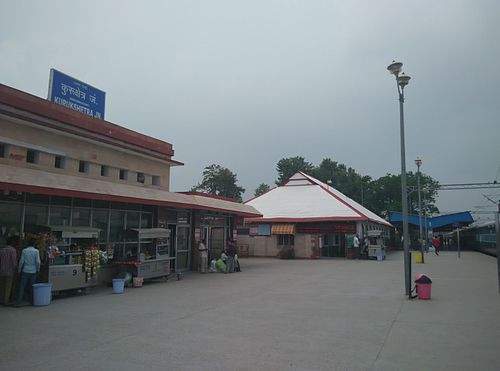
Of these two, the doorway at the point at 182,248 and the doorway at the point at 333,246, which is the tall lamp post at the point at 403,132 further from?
the doorway at the point at 333,246

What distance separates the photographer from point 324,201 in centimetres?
3506

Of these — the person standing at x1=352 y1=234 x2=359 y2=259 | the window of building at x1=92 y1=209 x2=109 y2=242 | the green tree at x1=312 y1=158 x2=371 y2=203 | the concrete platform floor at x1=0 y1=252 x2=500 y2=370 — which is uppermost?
the green tree at x1=312 y1=158 x2=371 y2=203

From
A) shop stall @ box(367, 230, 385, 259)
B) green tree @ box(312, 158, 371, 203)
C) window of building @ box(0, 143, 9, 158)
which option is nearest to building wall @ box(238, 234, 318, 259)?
shop stall @ box(367, 230, 385, 259)

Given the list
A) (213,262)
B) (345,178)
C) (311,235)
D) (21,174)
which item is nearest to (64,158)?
(21,174)

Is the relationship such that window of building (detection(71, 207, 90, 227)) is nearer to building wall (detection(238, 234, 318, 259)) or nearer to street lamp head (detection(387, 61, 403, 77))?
street lamp head (detection(387, 61, 403, 77))

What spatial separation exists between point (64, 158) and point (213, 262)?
8.69 metres

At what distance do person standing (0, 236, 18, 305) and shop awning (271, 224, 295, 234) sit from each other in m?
23.1

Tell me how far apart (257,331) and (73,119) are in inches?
475

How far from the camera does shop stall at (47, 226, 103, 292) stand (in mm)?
11906

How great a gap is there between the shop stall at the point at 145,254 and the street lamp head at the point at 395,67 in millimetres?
10454

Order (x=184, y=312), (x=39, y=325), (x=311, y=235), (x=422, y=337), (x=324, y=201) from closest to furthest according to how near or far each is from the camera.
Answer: (x=422, y=337) → (x=39, y=325) → (x=184, y=312) → (x=311, y=235) → (x=324, y=201)

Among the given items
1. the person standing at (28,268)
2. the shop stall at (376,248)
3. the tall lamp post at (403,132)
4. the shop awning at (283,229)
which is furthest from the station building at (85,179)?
the shop stall at (376,248)

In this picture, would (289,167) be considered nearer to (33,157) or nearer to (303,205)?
(303,205)

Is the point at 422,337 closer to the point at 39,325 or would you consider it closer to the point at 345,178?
the point at 39,325
